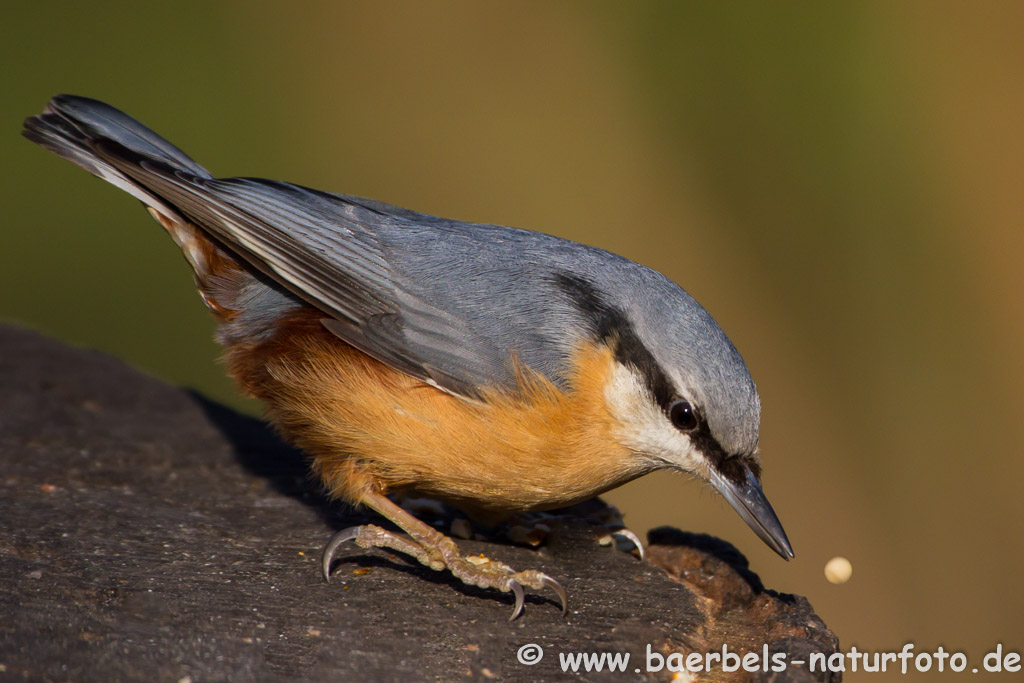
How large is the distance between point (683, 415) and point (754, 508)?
32cm

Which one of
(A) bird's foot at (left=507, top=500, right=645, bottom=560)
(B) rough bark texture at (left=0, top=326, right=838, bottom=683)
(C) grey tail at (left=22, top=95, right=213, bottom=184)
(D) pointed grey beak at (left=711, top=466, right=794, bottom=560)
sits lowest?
(B) rough bark texture at (left=0, top=326, right=838, bottom=683)

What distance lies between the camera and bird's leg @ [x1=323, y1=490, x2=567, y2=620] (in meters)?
2.89

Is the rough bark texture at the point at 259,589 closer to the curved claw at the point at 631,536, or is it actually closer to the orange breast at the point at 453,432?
the curved claw at the point at 631,536

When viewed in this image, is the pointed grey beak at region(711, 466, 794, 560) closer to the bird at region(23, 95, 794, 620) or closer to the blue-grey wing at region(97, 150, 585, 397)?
the bird at region(23, 95, 794, 620)

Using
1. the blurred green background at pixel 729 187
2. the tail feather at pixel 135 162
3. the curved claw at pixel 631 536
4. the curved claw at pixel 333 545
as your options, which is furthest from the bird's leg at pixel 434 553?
the blurred green background at pixel 729 187

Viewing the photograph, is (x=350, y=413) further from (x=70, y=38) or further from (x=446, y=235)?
(x=70, y=38)

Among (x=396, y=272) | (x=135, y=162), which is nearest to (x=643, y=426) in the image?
(x=396, y=272)

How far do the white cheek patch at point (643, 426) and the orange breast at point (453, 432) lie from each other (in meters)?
0.03

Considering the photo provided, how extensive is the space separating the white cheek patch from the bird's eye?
0.02 m

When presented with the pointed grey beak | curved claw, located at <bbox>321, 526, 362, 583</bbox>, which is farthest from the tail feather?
the pointed grey beak

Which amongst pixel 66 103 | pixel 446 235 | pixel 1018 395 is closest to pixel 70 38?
pixel 66 103

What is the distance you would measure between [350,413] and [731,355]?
42.7 inches

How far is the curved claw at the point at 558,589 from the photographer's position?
2.86 meters

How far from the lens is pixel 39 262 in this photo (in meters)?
6.82
